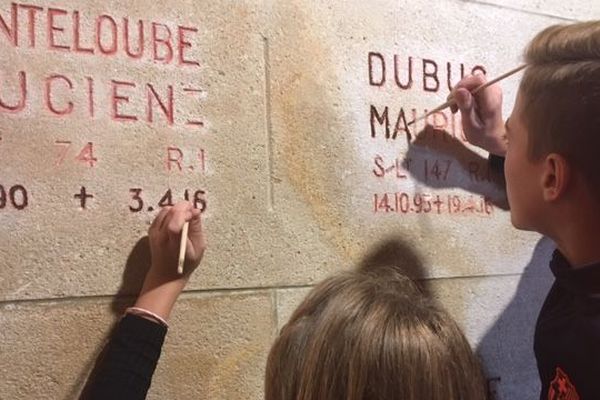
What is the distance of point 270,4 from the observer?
1.35 meters

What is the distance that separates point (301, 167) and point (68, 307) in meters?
0.44

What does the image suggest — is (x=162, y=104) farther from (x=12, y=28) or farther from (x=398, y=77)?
(x=398, y=77)

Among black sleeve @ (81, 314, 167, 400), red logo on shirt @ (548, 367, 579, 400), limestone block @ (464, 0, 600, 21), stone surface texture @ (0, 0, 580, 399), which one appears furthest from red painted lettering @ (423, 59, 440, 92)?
black sleeve @ (81, 314, 167, 400)

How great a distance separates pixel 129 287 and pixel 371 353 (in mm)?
417

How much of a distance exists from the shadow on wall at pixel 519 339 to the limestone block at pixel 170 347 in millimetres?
478

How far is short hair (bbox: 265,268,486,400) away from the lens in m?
0.96

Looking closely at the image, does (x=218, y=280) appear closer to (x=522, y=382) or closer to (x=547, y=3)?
(x=522, y=382)

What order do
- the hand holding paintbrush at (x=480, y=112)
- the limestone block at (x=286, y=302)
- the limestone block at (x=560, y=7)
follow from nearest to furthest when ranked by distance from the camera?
the limestone block at (x=286, y=302)
the hand holding paintbrush at (x=480, y=112)
the limestone block at (x=560, y=7)

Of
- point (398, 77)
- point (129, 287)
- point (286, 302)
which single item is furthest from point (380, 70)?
point (129, 287)

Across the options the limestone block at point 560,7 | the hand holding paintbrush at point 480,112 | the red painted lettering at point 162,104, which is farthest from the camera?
the limestone block at point 560,7

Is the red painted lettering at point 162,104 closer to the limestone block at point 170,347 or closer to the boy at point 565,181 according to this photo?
the limestone block at point 170,347

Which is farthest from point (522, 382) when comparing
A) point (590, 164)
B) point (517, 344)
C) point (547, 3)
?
point (547, 3)

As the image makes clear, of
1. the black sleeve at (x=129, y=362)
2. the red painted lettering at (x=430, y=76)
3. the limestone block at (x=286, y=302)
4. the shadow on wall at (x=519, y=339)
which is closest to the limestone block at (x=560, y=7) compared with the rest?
the red painted lettering at (x=430, y=76)

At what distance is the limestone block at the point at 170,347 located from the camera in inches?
44.4
